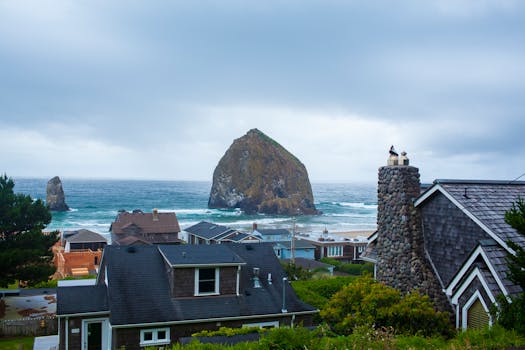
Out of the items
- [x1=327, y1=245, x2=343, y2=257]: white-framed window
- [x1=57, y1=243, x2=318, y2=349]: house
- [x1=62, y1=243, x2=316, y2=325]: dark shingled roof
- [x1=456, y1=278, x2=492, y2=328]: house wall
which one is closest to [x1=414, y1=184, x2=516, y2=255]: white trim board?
[x1=456, y1=278, x2=492, y2=328]: house wall

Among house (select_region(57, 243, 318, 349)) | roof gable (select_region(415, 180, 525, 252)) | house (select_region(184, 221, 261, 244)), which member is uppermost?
roof gable (select_region(415, 180, 525, 252))

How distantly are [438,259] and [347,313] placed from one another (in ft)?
10.1

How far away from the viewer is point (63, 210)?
135 metres

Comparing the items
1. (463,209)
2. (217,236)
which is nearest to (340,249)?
(217,236)

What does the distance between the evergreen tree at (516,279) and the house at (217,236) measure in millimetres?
41770

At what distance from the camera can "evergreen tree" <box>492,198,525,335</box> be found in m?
8.59

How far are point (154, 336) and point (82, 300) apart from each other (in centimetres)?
343

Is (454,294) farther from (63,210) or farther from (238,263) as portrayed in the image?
(63,210)

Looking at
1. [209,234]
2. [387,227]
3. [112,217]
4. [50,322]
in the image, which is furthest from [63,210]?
[387,227]

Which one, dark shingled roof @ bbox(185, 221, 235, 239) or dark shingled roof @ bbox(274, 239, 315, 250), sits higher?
dark shingled roof @ bbox(185, 221, 235, 239)

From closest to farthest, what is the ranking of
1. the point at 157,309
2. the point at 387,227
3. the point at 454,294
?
the point at 454,294 < the point at 387,227 < the point at 157,309

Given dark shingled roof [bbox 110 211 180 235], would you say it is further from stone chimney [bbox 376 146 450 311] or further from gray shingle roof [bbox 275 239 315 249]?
stone chimney [bbox 376 146 450 311]

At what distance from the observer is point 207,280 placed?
19.2m

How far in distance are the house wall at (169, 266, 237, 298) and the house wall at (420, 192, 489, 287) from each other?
342 inches
